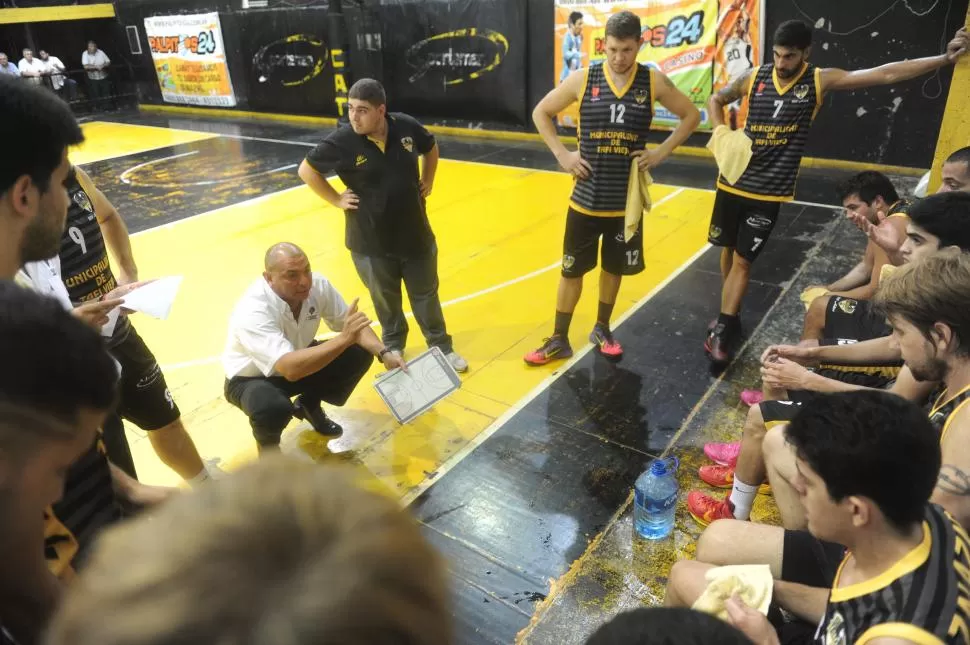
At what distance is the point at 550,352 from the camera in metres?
4.77

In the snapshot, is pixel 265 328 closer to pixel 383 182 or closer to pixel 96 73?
pixel 383 182

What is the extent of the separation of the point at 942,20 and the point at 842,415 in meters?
8.90

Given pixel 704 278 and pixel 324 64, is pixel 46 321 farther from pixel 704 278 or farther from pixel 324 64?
pixel 324 64

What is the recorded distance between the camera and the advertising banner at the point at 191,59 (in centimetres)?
1661

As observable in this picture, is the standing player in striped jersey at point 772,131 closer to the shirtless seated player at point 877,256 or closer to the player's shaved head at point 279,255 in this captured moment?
the shirtless seated player at point 877,256

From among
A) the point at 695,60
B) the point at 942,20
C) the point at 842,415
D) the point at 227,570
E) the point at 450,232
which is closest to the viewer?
the point at 227,570

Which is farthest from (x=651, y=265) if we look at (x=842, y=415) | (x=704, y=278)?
(x=842, y=415)

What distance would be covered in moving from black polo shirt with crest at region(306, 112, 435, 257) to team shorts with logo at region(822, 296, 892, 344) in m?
2.66

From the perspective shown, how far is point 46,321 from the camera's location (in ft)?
3.94

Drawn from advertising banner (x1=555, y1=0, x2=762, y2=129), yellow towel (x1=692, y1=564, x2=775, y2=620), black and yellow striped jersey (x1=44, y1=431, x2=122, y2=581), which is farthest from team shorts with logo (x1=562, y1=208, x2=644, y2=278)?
advertising banner (x1=555, y1=0, x2=762, y2=129)

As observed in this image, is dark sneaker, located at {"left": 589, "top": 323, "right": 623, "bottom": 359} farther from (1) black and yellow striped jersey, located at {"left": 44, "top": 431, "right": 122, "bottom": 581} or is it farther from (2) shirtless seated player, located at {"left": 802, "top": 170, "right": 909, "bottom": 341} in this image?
(1) black and yellow striped jersey, located at {"left": 44, "top": 431, "right": 122, "bottom": 581}

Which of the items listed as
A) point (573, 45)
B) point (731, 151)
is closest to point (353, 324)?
point (731, 151)

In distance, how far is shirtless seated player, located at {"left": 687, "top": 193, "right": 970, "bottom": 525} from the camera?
9.46ft

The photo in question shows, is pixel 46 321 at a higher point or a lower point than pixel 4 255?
higher
